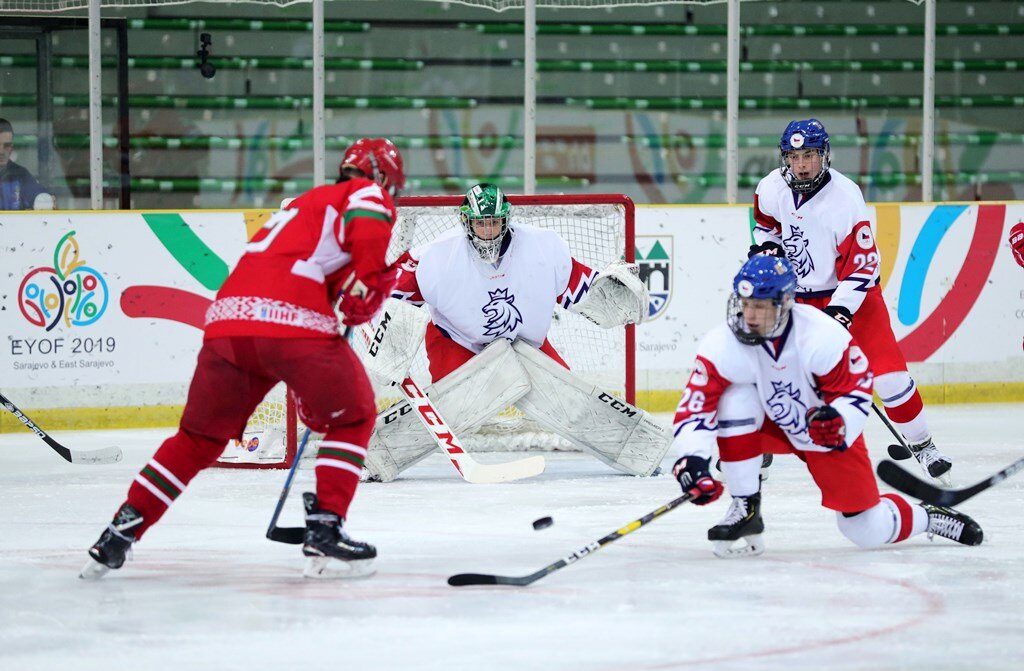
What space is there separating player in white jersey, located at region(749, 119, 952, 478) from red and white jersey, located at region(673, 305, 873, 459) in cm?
127

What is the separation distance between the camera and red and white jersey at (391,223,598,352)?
16.6 feet

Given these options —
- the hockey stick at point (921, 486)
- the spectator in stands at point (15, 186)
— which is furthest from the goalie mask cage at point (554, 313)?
the hockey stick at point (921, 486)

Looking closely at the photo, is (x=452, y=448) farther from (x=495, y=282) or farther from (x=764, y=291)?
(x=764, y=291)

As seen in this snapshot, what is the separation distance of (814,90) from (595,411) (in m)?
5.40

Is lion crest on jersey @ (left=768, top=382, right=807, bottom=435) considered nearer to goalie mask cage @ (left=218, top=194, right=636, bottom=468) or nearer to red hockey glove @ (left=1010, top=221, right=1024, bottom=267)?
red hockey glove @ (left=1010, top=221, right=1024, bottom=267)

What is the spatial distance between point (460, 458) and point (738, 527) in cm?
139

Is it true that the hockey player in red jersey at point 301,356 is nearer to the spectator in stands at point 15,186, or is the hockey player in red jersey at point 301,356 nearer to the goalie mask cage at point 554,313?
the goalie mask cage at point 554,313

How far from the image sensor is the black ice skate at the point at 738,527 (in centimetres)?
359

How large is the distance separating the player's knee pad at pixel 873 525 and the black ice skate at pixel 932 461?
48.6 inches

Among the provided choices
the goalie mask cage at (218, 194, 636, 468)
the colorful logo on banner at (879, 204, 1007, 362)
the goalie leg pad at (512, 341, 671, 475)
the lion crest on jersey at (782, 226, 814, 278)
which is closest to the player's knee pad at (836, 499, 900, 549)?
the lion crest on jersey at (782, 226, 814, 278)

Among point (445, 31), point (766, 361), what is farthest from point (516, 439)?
point (445, 31)

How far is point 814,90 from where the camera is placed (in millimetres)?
9922

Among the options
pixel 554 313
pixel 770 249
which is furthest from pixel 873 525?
pixel 554 313

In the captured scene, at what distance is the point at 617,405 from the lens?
5160 millimetres
